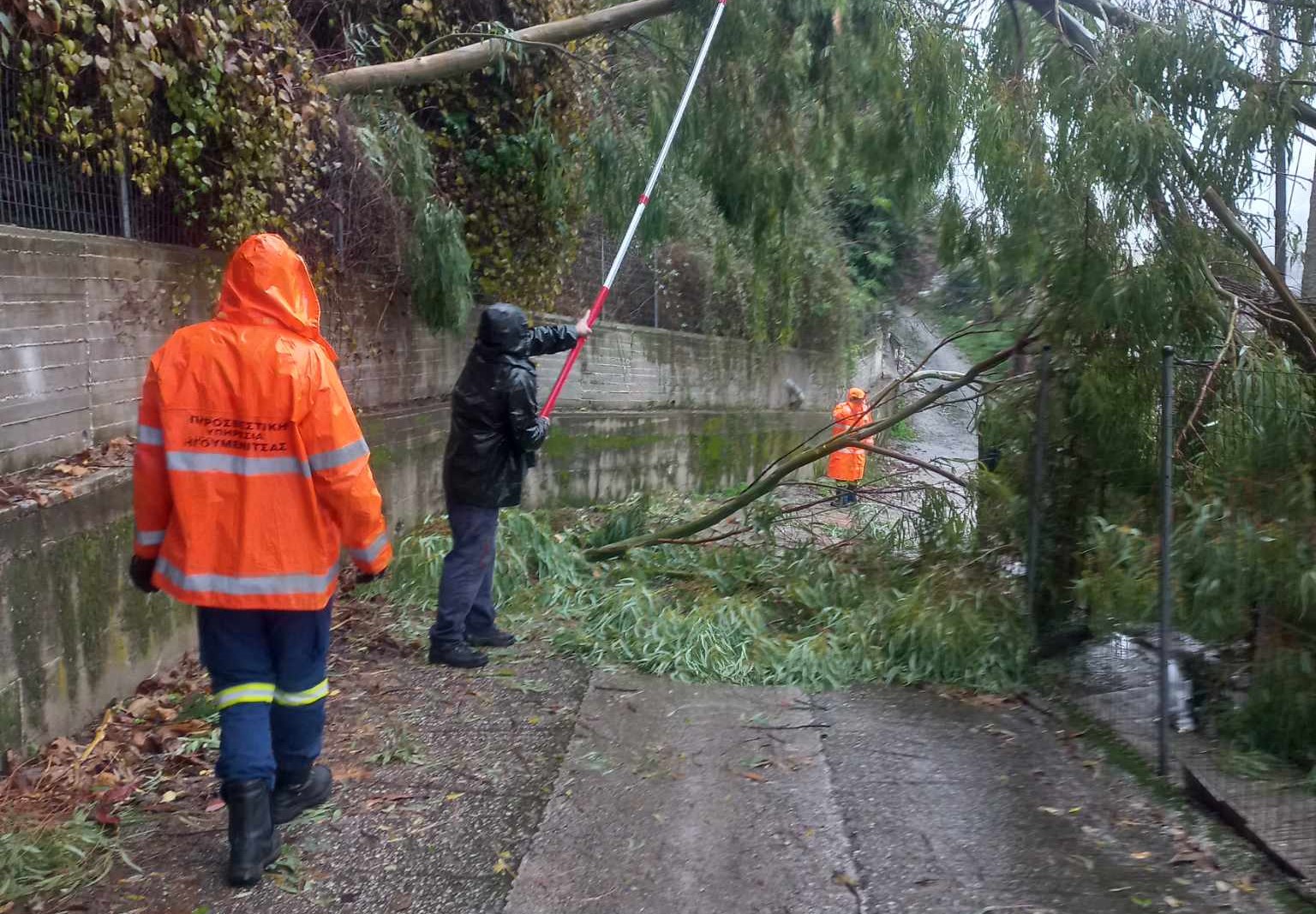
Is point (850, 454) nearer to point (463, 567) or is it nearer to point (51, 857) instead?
point (463, 567)

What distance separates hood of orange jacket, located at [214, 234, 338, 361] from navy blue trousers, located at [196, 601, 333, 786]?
89 cm

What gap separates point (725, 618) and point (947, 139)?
331 cm

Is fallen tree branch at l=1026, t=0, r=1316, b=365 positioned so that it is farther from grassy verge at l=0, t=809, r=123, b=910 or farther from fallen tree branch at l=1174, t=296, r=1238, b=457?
grassy verge at l=0, t=809, r=123, b=910

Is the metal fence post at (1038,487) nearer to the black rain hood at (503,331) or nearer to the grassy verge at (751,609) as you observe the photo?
the grassy verge at (751,609)

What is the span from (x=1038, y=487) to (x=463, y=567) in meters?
2.79

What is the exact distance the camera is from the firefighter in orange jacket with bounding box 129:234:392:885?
341 cm

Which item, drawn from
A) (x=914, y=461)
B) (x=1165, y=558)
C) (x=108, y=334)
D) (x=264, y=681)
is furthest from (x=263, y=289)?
(x=914, y=461)

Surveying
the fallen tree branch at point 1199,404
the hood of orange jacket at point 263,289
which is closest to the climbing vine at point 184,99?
the hood of orange jacket at point 263,289

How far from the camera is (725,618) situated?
19.6 ft

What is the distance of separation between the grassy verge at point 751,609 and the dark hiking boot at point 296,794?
1955 millimetres

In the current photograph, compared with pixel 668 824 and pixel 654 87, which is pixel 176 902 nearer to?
pixel 668 824

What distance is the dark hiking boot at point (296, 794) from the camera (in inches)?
149

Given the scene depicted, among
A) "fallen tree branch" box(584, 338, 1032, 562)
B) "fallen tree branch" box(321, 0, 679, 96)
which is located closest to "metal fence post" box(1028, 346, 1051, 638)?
"fallen tree branch" box(584, 338, 1032, 562)

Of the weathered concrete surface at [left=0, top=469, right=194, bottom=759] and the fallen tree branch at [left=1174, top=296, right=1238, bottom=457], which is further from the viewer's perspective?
the fallen tree branch at [left=1174, top=296, right=1238, bottom=457]
